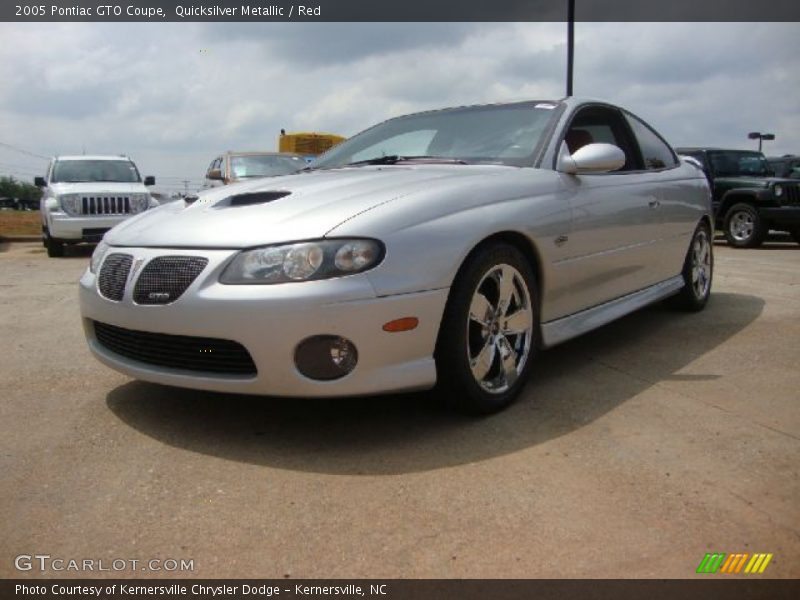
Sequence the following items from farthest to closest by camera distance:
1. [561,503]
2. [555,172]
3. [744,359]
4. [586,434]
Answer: [744,359], [555,172], [586,434], [561,503]

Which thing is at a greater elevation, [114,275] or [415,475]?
[114,275]

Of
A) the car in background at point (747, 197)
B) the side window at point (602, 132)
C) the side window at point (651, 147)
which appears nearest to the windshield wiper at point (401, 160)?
the side window at point (602, 132)

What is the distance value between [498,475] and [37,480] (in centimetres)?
155

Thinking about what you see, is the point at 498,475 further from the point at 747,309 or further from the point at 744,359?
the point at 747,309

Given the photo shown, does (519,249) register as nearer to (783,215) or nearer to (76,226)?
(76,226)

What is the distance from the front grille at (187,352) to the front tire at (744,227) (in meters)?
10.9

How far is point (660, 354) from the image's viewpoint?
3996mm

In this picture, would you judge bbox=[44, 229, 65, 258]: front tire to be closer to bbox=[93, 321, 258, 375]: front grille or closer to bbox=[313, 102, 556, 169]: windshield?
bbox=[313, 102, 556, 169]: windshield

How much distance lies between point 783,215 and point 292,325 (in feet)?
36.0

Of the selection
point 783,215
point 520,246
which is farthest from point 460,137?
point 783,215

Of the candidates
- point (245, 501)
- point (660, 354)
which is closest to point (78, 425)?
point (245, 501)

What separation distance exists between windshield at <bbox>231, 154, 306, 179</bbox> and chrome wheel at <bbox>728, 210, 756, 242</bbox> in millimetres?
7045

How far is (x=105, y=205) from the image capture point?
11.1 metres

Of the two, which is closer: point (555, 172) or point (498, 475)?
point (498, 475)
